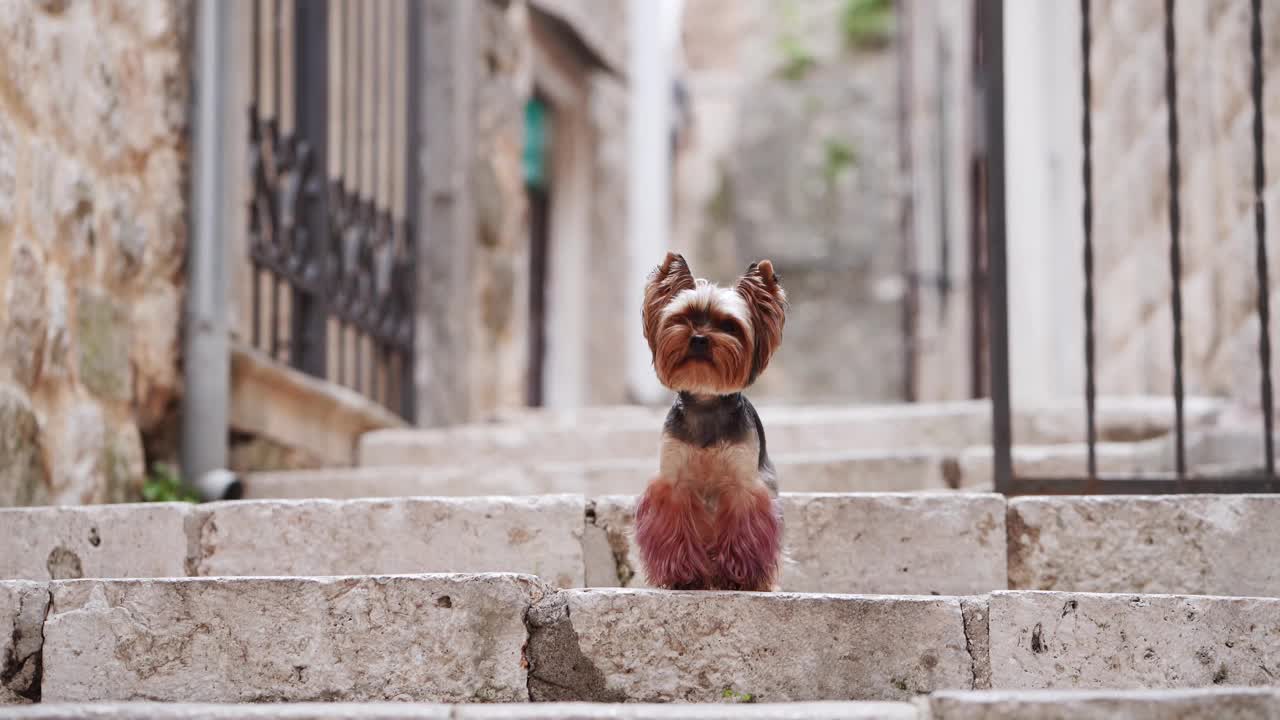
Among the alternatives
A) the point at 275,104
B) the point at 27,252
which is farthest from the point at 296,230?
the point at 27,252

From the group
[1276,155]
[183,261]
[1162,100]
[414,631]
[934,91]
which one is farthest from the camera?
[934,91]

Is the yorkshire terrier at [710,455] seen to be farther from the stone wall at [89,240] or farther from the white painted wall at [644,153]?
the white painted wall at [644,153]

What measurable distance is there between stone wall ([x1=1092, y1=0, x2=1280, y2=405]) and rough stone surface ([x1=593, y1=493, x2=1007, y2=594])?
6.65ft

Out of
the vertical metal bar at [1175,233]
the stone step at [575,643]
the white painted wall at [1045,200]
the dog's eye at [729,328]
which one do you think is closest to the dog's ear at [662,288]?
the dog's eye at [729,328]

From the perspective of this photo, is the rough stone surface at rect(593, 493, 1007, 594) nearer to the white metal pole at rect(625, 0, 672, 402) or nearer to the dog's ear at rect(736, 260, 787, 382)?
the dog's ear at rect(736, 260, 787, 382)

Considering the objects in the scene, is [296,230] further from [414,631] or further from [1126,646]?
[1126,646]

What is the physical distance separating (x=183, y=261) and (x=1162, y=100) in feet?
13.3

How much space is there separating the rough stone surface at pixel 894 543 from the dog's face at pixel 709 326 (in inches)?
24.4

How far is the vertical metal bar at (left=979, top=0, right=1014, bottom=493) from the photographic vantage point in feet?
11.6

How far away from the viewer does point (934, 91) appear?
34.2ft

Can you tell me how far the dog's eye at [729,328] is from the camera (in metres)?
2.70

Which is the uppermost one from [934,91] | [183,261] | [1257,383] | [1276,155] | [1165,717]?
[934,91]

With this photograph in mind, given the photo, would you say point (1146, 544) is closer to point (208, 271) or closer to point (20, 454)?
point (20, 454)

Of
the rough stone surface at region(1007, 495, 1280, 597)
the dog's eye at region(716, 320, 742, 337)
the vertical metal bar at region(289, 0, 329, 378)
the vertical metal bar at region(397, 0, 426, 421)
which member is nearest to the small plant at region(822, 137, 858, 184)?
the vertical metal bar at region(397, 0, 426, 421)
